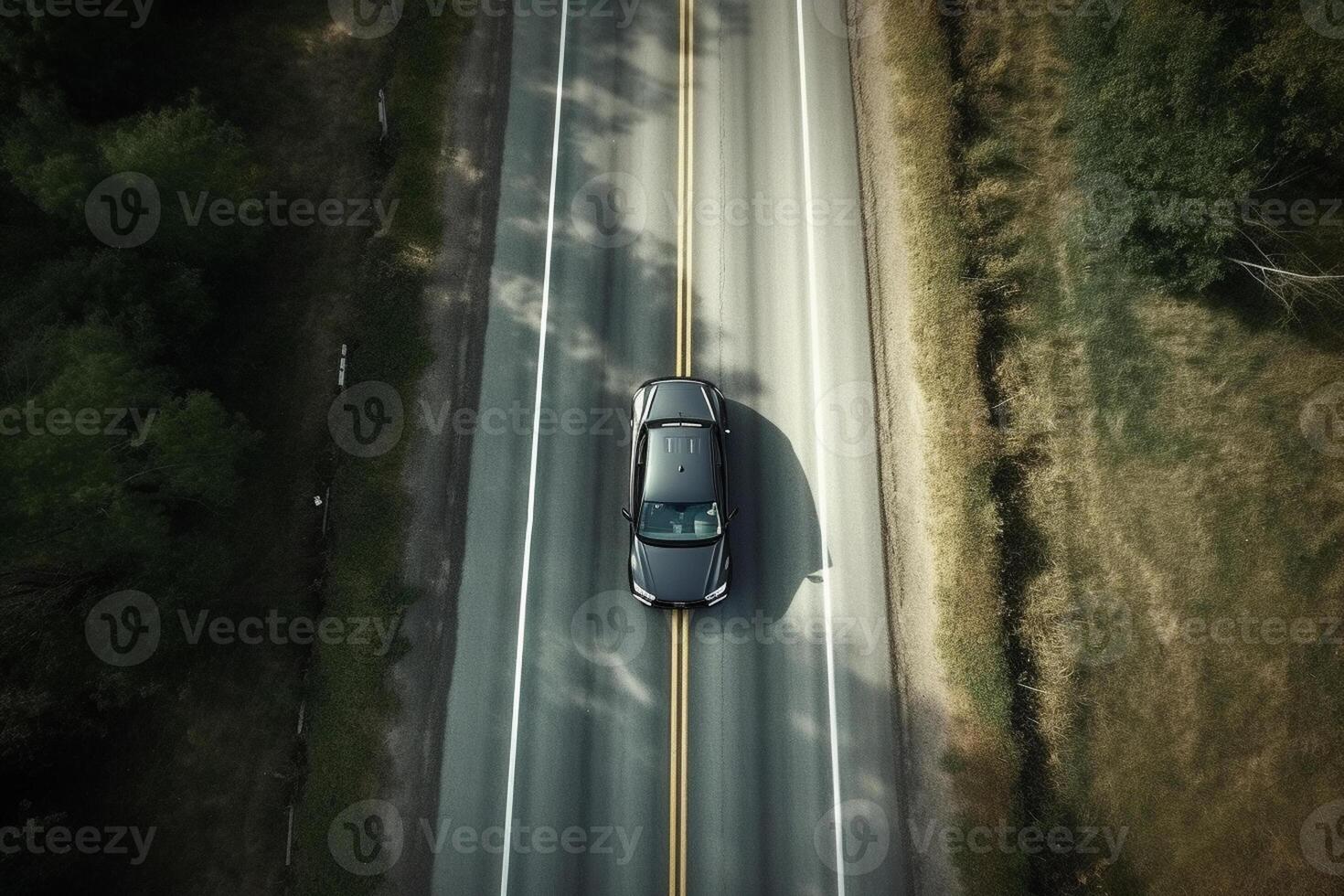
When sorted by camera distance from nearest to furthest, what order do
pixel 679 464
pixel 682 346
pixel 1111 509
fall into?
pixel 679 464
pixel 1111 509
pixel 682 346

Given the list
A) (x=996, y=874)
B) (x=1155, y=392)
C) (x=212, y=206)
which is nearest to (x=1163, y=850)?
(x=996, y=874)

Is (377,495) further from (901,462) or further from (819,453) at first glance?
(901,462)

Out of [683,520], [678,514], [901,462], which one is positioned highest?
[901,462]

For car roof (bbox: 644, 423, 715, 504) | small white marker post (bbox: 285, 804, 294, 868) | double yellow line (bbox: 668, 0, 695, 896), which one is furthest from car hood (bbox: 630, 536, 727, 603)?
small white marker post (bbox: 285, 804, 294, 868)

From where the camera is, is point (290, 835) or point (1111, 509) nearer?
point (290, 835)

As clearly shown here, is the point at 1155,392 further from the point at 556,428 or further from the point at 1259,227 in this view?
the point at 556,428

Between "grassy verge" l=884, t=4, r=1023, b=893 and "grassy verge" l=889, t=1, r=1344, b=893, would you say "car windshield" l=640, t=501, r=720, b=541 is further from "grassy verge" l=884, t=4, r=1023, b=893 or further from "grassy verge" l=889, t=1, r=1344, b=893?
"grassy verge" l=889, t=1, r=1344, b=893

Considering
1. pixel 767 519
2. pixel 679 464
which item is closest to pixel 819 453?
pixel 767 519
